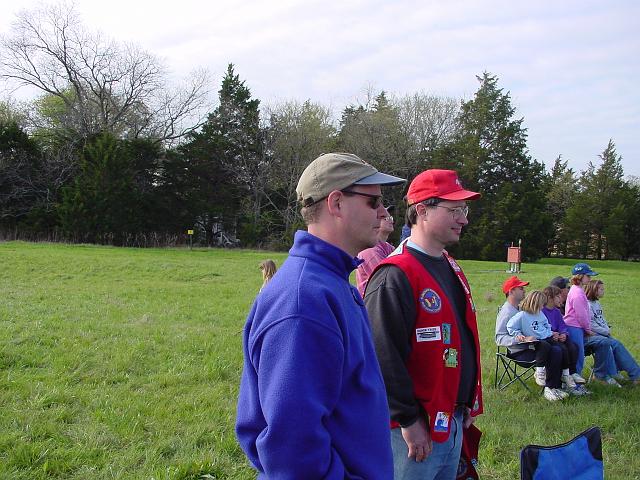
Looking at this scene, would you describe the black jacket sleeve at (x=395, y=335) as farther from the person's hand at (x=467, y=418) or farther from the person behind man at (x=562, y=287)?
the person behind man at (x=562, y=287)

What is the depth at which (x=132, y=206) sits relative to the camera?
32719mm

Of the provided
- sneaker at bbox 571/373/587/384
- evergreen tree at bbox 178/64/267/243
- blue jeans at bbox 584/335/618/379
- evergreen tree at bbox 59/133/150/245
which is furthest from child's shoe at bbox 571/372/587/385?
evergreen tree at bbox 178/64/267/243

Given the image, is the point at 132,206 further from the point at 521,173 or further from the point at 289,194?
the point at 521,173

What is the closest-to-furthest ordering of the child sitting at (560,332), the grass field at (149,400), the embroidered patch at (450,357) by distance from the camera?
1. the embroidered patch at (450,357)
2. the grass field at (149,400)
3. the child sitting at (560,332)

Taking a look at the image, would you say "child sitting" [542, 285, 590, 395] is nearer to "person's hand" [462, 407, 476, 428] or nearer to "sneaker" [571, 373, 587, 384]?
"sneaker" [571, 373, 587, 384]

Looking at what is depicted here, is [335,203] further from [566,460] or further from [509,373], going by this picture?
[509,373]

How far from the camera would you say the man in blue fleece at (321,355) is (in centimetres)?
162

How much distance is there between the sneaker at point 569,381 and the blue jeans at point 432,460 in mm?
4473

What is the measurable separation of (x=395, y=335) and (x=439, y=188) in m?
0.85

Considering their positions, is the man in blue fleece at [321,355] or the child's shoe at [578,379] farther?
the child's shoe at [578,379]

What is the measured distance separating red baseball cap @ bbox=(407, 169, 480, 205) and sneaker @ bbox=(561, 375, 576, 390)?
452 centimetres

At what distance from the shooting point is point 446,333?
2738mm

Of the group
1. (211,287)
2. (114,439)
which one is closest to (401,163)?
(211,287)

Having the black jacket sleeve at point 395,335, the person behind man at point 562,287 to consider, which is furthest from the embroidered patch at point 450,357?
the person behind man at point 562,287
